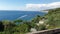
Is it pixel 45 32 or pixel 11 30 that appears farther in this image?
pixel 11 30

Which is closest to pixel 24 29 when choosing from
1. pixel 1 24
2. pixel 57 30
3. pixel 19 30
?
pixel 19 30

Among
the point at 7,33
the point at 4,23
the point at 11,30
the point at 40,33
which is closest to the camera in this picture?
the point at 40,33

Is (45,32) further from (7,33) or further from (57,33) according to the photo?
(7,33)

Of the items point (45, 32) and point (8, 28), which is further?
point (8, 28)

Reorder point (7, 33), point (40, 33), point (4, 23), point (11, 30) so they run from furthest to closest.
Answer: point (4, 23)
point (11, 30)
point (7, 33)
point (40, 33)

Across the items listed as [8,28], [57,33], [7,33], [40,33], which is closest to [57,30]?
[57,33]

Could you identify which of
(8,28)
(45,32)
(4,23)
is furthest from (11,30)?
(45,32)

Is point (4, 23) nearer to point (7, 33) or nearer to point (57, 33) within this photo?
point (7, 33)

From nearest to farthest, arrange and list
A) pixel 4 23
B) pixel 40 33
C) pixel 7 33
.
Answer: pixel 40 33, pixel 7 33, pixel 4 23
